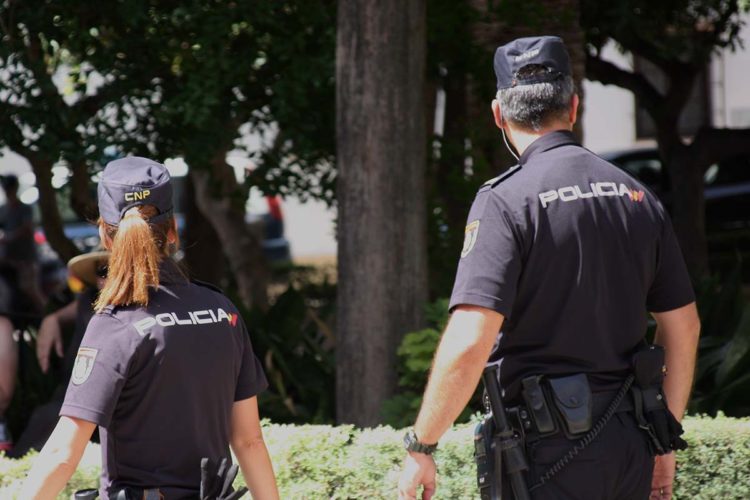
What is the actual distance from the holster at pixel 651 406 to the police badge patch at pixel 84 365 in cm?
133

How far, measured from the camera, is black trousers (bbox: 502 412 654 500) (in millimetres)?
2691

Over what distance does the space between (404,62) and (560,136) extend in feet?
8.19

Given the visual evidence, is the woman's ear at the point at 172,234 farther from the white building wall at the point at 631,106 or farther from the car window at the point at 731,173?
the white building wall at the point at 631,106

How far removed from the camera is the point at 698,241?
938 centimetres

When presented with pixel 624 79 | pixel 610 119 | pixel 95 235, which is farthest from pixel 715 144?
pixel 610 119

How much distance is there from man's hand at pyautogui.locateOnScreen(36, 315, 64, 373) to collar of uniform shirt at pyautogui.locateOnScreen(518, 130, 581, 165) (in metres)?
3.59

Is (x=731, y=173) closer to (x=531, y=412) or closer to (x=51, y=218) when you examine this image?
(x=51, y=218)

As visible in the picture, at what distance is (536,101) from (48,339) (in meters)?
3.71

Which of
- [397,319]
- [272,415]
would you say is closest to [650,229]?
[397,319]

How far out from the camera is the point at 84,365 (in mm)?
2539

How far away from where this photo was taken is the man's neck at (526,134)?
2.83 meters

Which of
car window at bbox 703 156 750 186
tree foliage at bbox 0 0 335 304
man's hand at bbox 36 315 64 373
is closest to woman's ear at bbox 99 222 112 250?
tree foliage at bbox 0 0 335 304

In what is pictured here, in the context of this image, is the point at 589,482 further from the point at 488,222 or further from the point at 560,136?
the point at 560,136

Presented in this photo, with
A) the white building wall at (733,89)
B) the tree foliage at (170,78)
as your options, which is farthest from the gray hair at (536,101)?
the white building wall at (733,89)
